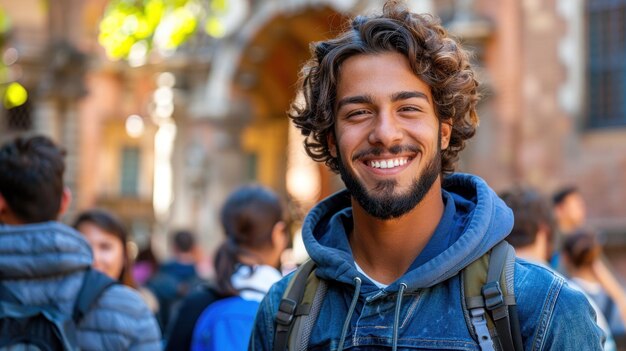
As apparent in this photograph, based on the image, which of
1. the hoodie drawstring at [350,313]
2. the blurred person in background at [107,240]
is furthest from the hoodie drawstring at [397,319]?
the blurred person in background at [107,240]

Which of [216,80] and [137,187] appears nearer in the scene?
[216,80]

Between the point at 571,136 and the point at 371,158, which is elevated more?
the point at 371,158

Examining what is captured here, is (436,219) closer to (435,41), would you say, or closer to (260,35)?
(435,41)

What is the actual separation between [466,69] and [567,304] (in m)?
0.82

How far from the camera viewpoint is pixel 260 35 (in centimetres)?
2223

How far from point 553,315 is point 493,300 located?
0.15 metres

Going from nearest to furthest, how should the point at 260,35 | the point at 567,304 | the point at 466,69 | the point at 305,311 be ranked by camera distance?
the point at 567,304 → the point at 305,311 → the point at 466,69 → the point at 260,35

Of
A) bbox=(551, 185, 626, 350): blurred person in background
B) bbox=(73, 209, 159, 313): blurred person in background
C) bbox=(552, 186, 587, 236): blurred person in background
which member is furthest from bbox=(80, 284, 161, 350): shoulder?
bbox=(552, 186, 587, 236): blurred person in background

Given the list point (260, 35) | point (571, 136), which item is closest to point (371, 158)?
point (571, 136)

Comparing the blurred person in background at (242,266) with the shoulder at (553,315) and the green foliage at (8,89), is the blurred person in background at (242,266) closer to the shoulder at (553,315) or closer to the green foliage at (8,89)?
the shoulder at (553,315)

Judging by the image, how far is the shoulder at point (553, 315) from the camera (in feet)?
8.76

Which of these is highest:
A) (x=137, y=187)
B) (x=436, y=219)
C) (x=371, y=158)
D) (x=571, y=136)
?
(x=371, y=158)

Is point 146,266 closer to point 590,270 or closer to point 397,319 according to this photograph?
point 590,270

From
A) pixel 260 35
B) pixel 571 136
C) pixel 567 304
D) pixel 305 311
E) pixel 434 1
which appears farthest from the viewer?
pixel 260 35
